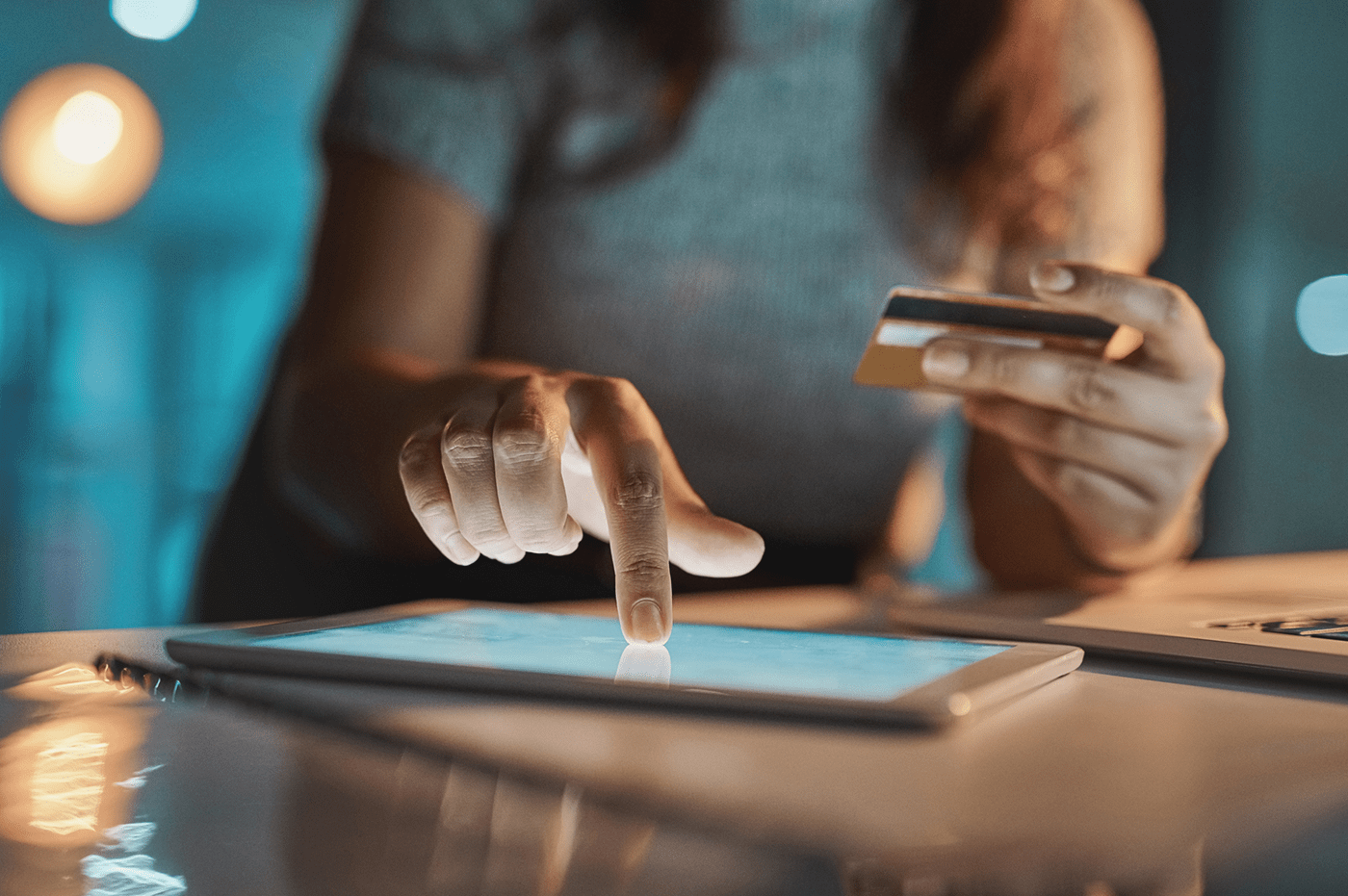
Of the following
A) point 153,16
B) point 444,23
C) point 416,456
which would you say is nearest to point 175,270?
point 153,16

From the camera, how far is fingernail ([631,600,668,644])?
40 cm

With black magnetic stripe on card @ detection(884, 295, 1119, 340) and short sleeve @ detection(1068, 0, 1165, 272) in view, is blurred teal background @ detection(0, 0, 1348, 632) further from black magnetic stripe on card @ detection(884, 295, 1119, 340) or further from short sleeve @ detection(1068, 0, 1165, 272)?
black magnetic stripe on card @ detection(884, 295, 1119, 340)

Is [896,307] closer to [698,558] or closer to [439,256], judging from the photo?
[698,558]

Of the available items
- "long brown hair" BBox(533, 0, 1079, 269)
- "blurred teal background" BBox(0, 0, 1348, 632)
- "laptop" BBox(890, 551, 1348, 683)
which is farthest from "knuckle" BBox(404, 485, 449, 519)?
"blurred teal background" BBox(0, 0, 1348, 632)

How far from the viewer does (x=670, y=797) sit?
0.75ft

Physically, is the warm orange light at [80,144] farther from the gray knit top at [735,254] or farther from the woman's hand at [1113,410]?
the woman's hand at [1113,410]

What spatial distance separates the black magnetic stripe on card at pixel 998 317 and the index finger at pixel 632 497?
176 millimetres

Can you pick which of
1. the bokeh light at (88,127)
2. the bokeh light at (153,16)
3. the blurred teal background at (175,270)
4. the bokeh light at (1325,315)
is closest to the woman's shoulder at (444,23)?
the blurred teal background at (175,270)

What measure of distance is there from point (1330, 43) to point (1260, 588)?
91.5 inches

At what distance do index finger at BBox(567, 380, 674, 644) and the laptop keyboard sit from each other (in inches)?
10.0

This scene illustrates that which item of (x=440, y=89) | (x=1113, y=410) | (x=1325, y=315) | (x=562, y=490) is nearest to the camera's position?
(x=562, y=490)

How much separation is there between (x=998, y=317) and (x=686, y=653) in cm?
33

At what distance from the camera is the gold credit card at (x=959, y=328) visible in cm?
59

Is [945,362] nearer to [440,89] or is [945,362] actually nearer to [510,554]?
[510,554]
